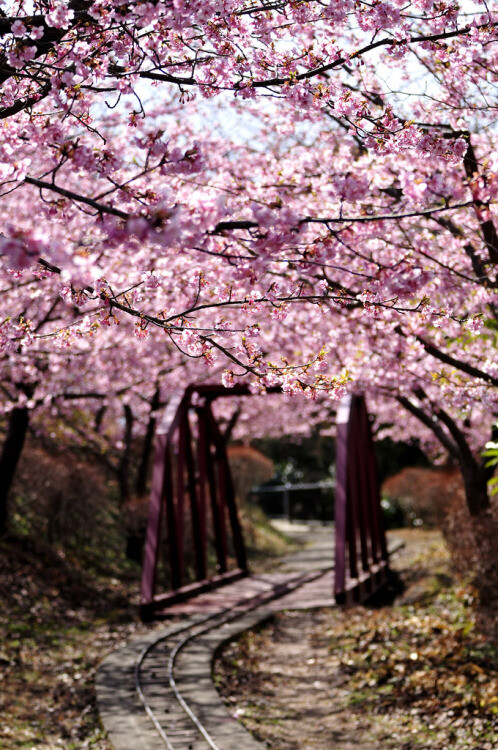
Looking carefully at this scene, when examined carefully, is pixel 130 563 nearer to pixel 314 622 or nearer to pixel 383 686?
pixel 314 622

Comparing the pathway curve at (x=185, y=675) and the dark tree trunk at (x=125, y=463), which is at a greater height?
the dark tree trunk at (x=125, y=463)

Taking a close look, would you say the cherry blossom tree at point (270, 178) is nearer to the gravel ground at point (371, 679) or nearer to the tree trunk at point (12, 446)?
the gravel ground at point (371, 679)

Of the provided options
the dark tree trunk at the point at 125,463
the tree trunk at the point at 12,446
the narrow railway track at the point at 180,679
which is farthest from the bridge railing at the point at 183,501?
the dark tree trunk at the point at 125,463

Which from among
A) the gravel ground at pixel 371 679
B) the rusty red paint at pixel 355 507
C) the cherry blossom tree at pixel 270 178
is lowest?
the gravel ground at pixel 371 679

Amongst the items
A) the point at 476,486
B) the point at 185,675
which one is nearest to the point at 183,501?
the point at 185,675

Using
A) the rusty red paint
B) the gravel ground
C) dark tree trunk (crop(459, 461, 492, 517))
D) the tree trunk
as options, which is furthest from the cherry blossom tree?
the tree trunk

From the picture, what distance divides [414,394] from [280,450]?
20.6m

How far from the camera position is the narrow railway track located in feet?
20.5

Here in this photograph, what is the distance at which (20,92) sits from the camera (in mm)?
4301

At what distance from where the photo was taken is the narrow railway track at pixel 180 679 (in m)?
6.25

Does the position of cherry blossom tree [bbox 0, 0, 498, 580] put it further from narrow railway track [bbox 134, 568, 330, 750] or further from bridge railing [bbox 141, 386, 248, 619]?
narrow railway track [bbox 134, 568, 330, 750]

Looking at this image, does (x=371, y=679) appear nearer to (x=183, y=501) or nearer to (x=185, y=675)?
(x=185, y=675)

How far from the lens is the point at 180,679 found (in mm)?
7758

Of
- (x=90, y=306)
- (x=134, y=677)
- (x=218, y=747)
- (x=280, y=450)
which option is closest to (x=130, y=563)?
(x=90, y=306)
